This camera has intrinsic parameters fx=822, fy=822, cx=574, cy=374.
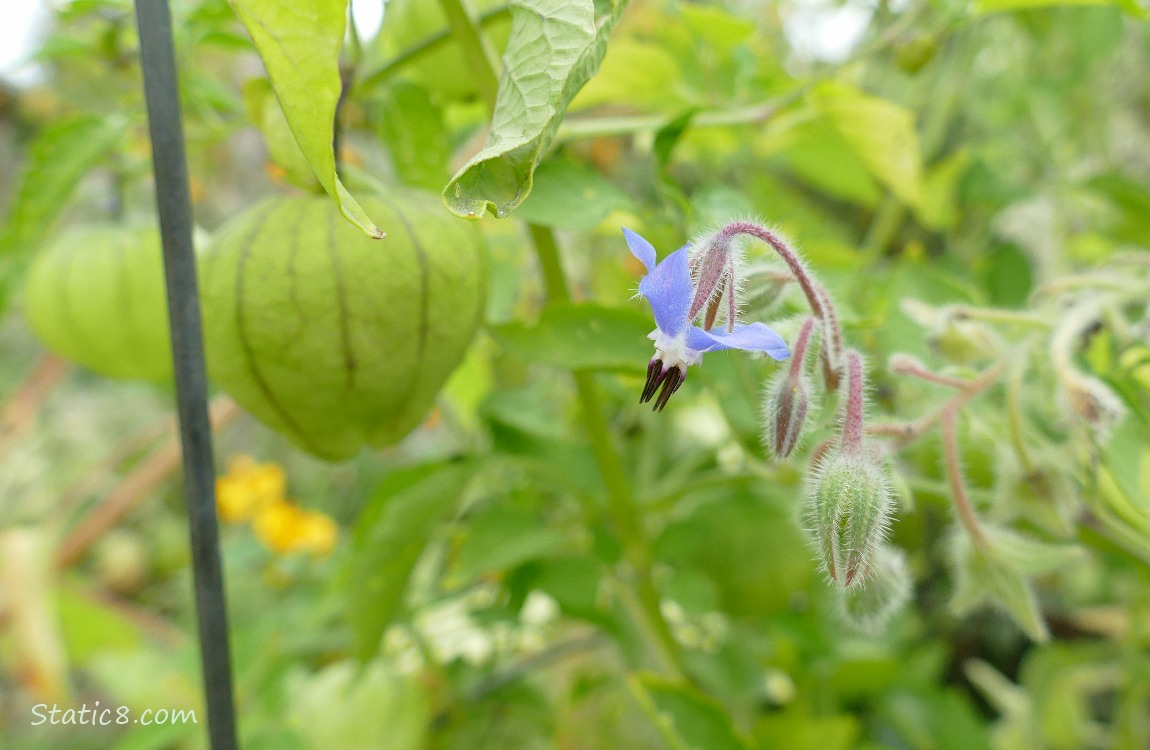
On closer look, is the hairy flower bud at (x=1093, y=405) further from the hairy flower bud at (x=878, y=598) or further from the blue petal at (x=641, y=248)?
the blue petal at (x=641, y=248)

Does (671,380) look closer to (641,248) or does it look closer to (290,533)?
(641,248)

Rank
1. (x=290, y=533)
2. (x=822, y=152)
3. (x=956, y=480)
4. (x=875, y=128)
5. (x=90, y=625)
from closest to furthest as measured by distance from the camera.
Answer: (x=956, y=480) < (x=875, y=128) < (x=822, y=152) < (x=290, y=533) < (x=90, y=625)

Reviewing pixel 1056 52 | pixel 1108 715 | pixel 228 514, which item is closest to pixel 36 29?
pixel 228 514

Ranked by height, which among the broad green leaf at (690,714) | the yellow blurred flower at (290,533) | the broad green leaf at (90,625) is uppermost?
the broad green leaf at (690,714)

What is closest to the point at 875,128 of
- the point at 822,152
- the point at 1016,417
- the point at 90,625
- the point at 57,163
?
the point at 822,152

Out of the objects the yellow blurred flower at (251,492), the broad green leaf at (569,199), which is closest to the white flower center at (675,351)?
the broad green leaf at (569,199)

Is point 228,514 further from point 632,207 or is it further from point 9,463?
point 632,207
